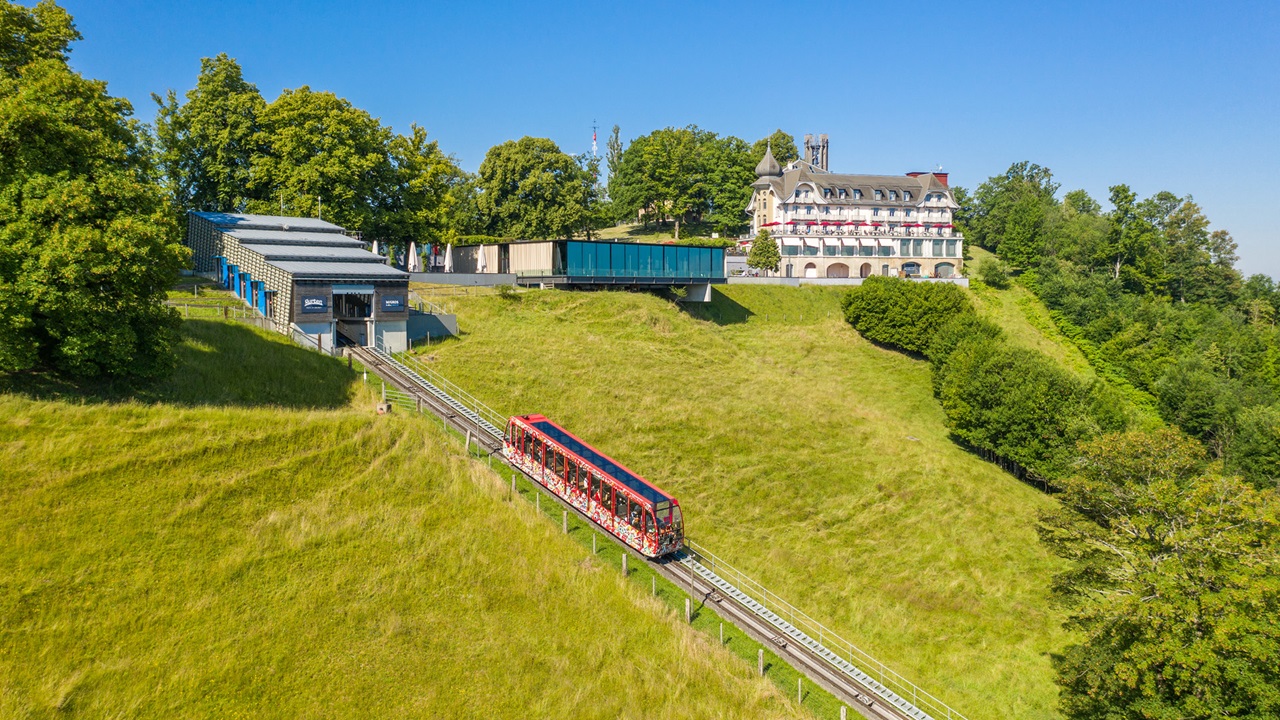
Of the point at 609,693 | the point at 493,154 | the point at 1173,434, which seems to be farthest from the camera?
the point at 493,154

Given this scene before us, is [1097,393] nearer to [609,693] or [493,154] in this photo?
[609,693]

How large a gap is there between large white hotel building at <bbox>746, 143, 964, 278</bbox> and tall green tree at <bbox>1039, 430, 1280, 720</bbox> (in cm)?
6688

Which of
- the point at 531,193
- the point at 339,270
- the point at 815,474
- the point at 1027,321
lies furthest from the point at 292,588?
the point at 1027,321

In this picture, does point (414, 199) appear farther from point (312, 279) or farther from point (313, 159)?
point (312, 279)

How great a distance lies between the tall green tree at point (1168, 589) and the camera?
21906 millimetres

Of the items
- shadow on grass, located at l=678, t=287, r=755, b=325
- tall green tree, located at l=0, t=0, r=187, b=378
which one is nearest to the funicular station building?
tall green tree, located at l=0, t=0, r=187, b=378

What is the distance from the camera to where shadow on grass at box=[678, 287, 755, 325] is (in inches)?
2891

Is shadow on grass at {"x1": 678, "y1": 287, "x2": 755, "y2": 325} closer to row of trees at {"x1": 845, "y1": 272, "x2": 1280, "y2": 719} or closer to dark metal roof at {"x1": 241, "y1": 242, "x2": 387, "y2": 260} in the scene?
dark metal roof at {"x1": 241, "y1": 242, "x2": 387, "y2": 260}

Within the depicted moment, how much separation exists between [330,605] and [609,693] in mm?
8709

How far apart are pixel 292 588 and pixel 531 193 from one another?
68972mm

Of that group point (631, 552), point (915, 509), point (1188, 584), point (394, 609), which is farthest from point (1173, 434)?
point (394, 609)

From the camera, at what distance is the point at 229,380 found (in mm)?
35656

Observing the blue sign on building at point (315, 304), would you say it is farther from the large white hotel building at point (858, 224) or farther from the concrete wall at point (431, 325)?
the large white hotel building at point (858, 224)

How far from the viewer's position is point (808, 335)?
75.4 meters
